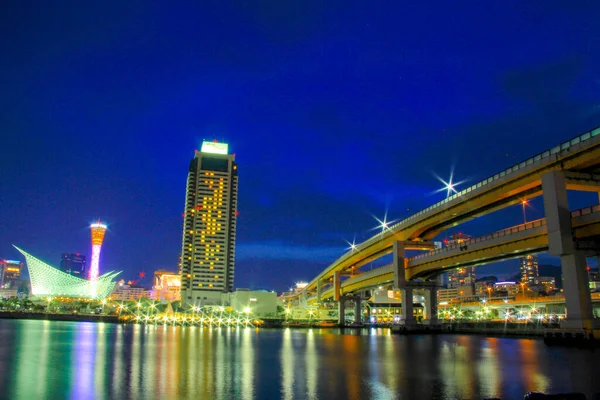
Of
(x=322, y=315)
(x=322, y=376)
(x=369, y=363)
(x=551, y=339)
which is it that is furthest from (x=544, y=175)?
(x=322, y=315)

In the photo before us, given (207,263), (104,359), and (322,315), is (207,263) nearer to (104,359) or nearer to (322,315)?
(322,315)

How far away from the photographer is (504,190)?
52031 mm

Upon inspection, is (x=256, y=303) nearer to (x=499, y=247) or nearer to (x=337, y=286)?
(x=337, y=286)

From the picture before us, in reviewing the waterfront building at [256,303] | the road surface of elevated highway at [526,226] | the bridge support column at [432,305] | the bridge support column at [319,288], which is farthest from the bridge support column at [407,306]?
the waterfront building at [256,303]

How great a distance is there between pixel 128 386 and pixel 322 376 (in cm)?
833

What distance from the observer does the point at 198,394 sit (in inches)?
671

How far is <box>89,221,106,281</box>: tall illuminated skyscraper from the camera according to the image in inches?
7131

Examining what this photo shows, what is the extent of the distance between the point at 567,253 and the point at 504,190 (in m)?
11.5

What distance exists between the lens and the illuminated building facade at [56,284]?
554 feet

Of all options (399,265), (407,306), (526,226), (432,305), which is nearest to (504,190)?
(526,226)

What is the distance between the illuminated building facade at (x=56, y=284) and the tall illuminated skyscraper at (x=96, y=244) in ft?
11.3

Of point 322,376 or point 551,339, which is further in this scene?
point 551,339

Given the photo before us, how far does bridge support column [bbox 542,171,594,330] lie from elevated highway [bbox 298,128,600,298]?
199 cm

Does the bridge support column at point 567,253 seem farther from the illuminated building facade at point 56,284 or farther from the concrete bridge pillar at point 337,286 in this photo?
the illuminated building facade at point 56,284
